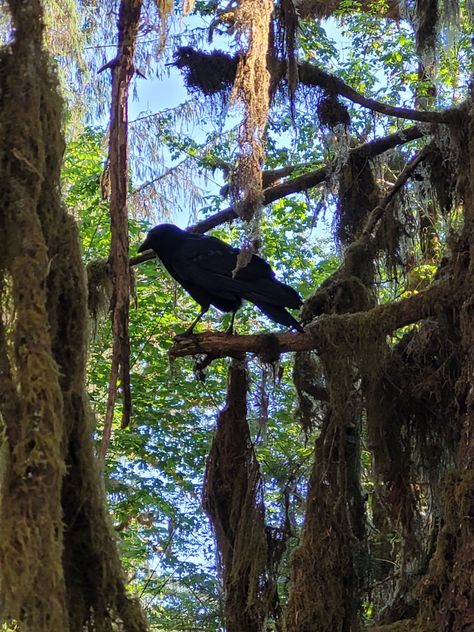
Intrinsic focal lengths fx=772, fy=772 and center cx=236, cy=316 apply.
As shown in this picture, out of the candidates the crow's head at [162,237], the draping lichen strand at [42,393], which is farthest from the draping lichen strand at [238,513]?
the draping lichen strand at [42,393]

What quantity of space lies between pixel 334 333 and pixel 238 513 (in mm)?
1301

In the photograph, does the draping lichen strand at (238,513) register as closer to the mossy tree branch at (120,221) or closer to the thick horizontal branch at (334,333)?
the thick horizontal branch at (334,333)

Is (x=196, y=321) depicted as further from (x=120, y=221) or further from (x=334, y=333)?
(x=120, y=221)

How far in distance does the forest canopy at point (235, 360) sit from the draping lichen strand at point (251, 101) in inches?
0.4

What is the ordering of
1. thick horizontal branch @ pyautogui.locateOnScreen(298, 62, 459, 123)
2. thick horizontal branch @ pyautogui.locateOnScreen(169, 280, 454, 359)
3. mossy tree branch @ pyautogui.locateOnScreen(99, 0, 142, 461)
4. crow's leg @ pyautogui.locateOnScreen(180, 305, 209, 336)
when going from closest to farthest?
1. mossy tree branch @ pyautogui.locateOnScreen(99, 0, 142, 461)
2. thick horizontal branch @ pyautogui.locateOnScreen(169, 280, 454, 359)
3. thick horizontal branch @ pyautogui.locateOnScreen(298, 62, 459, 123)
4. crow's leg @ pyautogui.locateOnScreen(180, 305, 209, 336)

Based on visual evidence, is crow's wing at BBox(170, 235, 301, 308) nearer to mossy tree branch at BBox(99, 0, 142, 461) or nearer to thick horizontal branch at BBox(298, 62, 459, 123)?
thick horizontal branch at BBox(298, 62, 459, 123)

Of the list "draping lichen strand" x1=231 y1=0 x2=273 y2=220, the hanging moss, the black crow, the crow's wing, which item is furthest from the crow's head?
"draping lichen strand" x1=231 y1=0 x2=273 y2=220

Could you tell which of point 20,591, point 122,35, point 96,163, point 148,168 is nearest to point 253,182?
point 122,35

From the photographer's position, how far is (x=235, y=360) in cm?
483

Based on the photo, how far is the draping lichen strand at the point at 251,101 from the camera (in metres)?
3.84

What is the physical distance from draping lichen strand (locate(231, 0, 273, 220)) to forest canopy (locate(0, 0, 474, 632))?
0.4 inches

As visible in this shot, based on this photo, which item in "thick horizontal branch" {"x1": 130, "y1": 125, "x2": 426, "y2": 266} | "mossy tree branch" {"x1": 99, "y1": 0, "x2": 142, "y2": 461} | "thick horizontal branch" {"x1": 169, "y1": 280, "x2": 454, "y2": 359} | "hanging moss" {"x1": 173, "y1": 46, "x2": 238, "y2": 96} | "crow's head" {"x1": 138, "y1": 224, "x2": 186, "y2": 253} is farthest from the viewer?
"thick horizontal branch" {"x1": 130, "y1": 125, "x2": 426, "y2": 266}

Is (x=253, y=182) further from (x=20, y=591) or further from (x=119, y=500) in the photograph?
(x=119, y=500)

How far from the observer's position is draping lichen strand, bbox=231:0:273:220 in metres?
3.84
